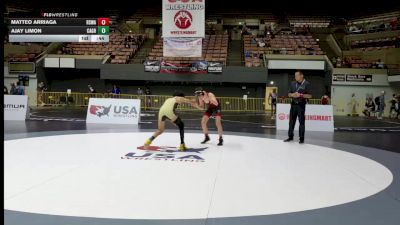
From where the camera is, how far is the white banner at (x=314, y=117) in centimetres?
1409

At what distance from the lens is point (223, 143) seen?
32.1 ft

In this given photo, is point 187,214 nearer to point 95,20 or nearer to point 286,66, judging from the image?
point 95,20

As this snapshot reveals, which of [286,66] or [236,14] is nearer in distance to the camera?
[286,66]

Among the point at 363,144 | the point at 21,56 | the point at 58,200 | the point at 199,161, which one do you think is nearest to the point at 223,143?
the point at 199,161

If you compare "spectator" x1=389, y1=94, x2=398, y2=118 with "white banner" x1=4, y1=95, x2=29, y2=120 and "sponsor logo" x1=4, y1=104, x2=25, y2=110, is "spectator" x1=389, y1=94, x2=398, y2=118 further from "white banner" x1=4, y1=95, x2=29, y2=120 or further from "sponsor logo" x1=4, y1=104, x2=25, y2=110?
"sponsor logo" x1=4, y1=104, x2=25, y2=110

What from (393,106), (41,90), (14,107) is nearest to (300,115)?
(14,107)

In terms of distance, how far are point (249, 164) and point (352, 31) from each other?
100 feet

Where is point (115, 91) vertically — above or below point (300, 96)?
above

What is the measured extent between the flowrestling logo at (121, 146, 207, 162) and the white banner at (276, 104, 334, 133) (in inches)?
253

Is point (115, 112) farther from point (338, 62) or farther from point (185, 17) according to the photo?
point (338, 62)

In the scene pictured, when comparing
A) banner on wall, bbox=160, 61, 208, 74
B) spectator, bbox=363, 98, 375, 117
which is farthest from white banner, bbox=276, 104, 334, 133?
banner on wall, bbox=160, 61, 208, 74

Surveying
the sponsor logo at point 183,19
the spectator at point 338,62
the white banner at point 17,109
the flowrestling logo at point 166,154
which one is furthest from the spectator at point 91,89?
the flowrestling logo at point 166,154

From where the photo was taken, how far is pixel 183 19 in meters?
14.0

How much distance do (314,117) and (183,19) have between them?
18.9ft
